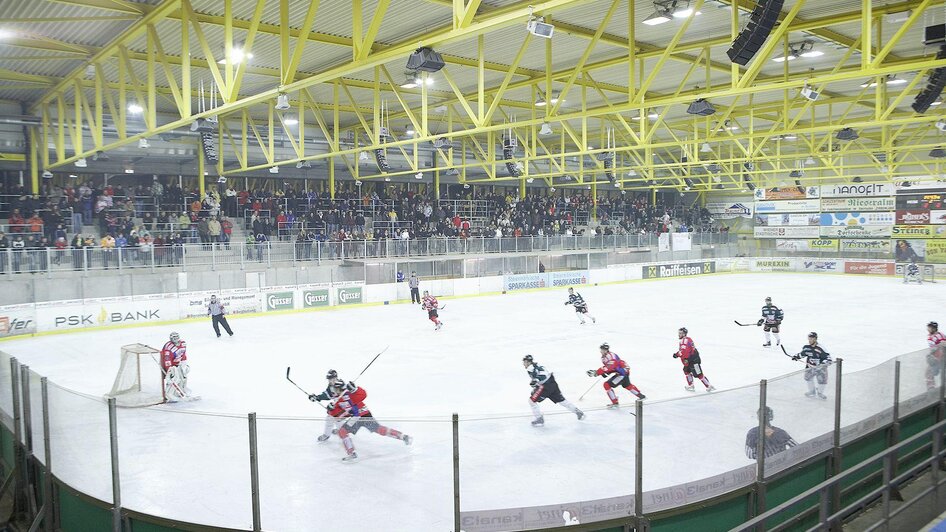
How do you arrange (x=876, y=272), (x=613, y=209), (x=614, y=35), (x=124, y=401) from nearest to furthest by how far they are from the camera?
1. (x=124, y=401)
2. (x=614, y=35)
3. (x=876, y=272)
4. (x=613, y=209)

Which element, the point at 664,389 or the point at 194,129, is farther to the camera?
the point at 194,129

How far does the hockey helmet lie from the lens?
20.9 feet

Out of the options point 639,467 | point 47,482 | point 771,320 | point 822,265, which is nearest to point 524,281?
point 771,320

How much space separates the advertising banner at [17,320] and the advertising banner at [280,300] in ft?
25.0

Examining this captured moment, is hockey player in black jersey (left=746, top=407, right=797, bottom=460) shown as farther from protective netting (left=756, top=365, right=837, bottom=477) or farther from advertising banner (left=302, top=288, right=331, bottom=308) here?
advertising banner (left=302, top=288, right=331, bottom=308)

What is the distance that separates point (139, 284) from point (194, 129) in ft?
25.3

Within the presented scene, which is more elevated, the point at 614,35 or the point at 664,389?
the point at 614,35

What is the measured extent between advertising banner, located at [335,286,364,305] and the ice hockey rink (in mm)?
1540

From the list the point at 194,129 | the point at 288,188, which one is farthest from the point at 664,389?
the point at 288,188

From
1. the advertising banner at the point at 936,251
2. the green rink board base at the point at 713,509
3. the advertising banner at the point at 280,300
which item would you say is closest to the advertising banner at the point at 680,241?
the advertising banner at the point at 936,251

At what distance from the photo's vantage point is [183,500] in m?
6.11

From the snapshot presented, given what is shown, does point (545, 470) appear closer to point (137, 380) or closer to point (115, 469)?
point (115, 469)

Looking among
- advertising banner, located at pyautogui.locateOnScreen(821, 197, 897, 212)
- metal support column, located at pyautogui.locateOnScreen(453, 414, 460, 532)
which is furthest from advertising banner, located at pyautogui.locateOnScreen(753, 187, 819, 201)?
metal support column, located at pyautogui.locateOnScreen(453, 414, 460, 532)

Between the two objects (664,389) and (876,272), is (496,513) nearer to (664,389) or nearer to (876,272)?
(664,389)
